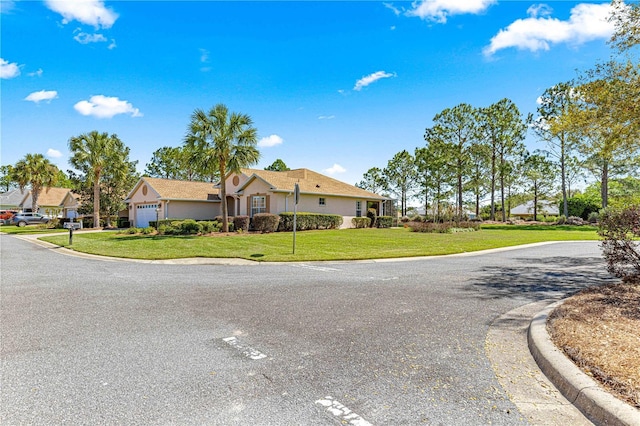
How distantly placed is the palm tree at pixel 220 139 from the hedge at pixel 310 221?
4731 millimetres

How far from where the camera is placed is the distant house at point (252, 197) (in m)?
27.9

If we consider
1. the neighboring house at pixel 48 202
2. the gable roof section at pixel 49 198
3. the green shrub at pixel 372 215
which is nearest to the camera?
the green shrub at pixel 372 215

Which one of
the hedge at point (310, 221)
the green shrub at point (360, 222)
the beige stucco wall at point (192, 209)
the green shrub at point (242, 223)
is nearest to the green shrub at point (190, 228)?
the green shrub at point (242, 223)

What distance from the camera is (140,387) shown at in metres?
3.38

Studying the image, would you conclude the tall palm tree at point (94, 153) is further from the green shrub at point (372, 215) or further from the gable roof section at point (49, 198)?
the gable roof section at point (49, 198)

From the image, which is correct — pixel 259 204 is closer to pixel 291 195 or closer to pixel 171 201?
pixel 291 195

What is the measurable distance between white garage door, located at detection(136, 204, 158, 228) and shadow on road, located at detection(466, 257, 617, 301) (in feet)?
95.4

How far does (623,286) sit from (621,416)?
534 centimetres

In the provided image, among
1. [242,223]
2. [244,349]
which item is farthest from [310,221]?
[244,349]

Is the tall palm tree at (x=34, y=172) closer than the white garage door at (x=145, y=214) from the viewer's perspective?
No

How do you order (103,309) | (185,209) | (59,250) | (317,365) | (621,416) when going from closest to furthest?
(621,416) < (317,365) < (103,309) < (59,250) < (185,209)

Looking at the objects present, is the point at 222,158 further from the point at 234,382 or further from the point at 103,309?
the point at 234,382

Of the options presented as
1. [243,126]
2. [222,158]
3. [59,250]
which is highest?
[243,126]

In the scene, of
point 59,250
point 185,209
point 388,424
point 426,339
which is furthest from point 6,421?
point 185,209
